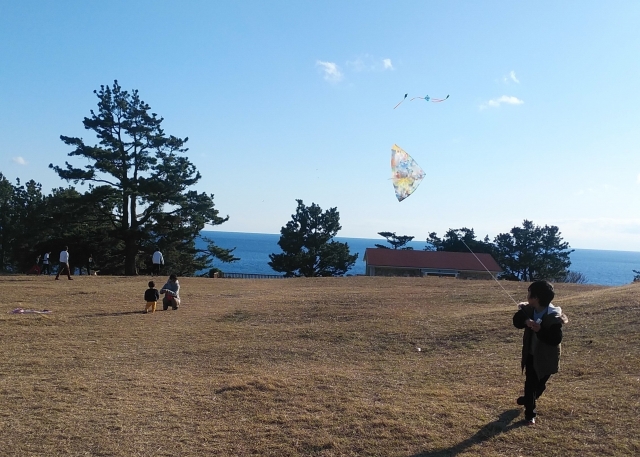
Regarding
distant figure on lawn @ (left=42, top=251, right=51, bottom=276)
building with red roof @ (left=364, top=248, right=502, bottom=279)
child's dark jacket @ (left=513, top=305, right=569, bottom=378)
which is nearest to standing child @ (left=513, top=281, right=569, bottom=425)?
child's dark jacket @ (left=513, top=305, right=569, bottom=378)

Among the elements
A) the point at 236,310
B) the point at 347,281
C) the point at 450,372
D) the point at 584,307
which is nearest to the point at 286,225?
the point at 347,281

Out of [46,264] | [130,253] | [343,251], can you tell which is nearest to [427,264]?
[343,251]

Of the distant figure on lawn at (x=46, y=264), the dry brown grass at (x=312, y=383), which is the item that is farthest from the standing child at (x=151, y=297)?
the distant figure on lawn at (x=46, y=264)

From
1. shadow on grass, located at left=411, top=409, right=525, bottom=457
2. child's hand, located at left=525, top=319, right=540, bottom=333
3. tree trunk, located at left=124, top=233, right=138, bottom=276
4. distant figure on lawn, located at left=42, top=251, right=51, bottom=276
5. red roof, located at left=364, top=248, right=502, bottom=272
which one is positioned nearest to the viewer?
shadow on grass, located at left=411, top=409, right=525, bottom=457

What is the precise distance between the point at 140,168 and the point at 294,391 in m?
29.3

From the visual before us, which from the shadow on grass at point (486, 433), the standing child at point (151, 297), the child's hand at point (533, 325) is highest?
the child's hand at point (533, 325)

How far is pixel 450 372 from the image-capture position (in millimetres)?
8484

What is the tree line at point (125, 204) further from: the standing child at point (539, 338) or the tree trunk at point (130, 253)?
the standing child at point (539, 338)

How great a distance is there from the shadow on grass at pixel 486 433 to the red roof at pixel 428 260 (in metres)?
39.2

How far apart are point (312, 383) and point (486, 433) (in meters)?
2.78

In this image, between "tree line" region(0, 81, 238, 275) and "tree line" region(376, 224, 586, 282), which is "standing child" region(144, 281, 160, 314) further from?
"tree line" region(376, 224, 586, 282)

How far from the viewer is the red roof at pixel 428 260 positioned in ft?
147

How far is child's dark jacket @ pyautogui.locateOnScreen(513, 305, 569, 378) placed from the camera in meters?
5.74

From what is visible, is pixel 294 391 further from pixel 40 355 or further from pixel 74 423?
pixel 40 355
